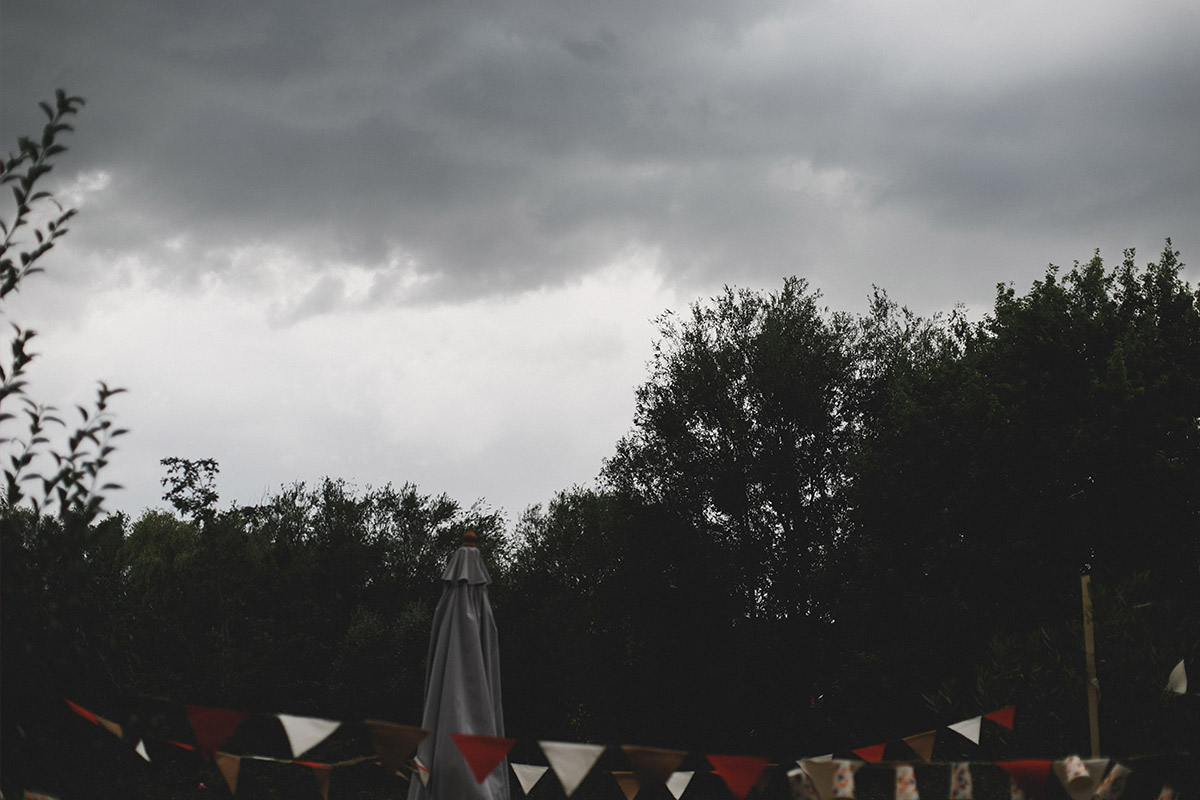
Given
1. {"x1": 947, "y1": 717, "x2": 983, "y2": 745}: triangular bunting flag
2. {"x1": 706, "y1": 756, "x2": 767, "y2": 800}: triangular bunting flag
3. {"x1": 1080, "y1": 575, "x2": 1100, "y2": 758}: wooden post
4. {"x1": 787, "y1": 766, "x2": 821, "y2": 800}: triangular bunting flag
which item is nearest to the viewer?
{"x1": 706, "y1": 756, "x2": 767, "y2": 800}: triangular bunting flag

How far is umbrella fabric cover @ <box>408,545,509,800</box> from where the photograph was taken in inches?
260

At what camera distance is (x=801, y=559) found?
19.4m

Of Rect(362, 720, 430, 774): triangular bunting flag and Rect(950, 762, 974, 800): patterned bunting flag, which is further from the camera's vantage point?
Rect(950, 762, 974, 800): patterned bunting flag

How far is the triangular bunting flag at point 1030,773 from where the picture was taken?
212 inches

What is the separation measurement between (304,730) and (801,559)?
52.1ft

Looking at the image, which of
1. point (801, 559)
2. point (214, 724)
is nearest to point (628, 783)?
point (214, 724)

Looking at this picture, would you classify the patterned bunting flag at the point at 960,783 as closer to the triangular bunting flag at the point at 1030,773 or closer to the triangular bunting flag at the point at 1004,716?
the triangular bunting flag at the point at 1030,773

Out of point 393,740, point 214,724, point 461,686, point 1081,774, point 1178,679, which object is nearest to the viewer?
point 214,724

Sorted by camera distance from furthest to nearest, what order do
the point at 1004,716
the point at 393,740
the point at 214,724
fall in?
the point at 1004,716
the point at 393,740
the point at 214,724

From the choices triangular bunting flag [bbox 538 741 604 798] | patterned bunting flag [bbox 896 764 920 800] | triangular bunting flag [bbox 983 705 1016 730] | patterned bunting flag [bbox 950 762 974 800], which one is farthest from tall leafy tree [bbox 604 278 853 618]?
triangular bunting flag [bbox 538 741 604 798]

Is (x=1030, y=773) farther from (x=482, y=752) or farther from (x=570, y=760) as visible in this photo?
(x=482, y=752)

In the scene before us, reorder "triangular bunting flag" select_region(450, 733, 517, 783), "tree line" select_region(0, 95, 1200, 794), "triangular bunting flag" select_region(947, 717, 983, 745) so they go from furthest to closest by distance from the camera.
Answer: "tree line" select_region(0, 95, 1200, 794)
"triangular bunting flag" select_region(947, 717, 983, 745)
"triangular bunting flag" select_region(450, 733, 517, 783)

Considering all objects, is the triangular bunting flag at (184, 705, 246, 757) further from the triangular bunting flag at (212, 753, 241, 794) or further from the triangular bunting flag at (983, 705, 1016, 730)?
the triangular bunting flag at (983, 705, 1016, 730)

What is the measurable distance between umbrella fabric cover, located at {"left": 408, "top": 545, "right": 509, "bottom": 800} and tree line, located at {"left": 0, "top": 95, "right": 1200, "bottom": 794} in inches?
128
